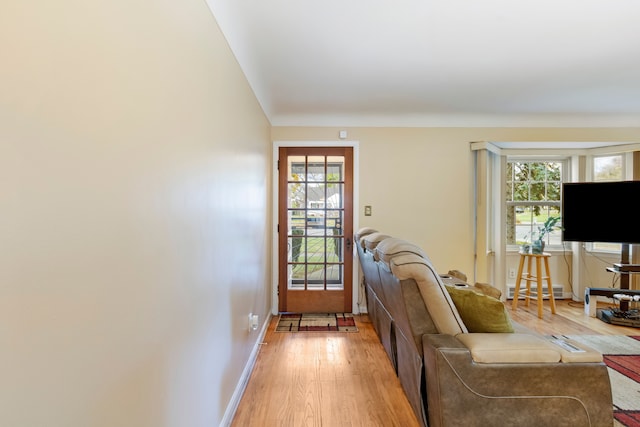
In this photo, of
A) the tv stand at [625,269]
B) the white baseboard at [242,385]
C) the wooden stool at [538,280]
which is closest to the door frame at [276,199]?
the white baseboard at [242,385]

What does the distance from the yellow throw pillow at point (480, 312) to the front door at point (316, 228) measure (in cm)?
212

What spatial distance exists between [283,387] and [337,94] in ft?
8.43

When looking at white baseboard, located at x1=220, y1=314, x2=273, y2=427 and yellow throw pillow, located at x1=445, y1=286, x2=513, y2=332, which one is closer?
yellow throw pillow, located at x1=445, y1=286, x2=513, y2=332

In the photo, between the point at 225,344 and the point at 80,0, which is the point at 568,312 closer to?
the point at 225,344

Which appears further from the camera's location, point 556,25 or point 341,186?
point 341,186

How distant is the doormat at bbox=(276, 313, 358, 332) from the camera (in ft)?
10.5

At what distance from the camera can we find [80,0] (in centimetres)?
65

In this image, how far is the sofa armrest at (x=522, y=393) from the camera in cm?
132

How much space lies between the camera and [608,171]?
4.01m

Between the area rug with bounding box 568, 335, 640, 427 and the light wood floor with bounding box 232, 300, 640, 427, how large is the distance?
0.18 metres

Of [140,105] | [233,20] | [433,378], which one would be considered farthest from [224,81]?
[433,378]

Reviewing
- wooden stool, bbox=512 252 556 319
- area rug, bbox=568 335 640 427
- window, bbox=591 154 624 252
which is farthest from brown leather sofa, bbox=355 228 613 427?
window, bbox=591 154 624 252

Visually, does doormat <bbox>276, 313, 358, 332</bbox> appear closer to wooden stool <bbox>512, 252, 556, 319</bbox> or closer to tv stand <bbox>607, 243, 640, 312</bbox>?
wooden stool <bbox>512, 252, 556, 319</bbox>

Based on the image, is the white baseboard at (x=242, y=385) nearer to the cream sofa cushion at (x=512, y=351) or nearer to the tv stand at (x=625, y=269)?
the cream sofa cushion at (x=512, y=351)
